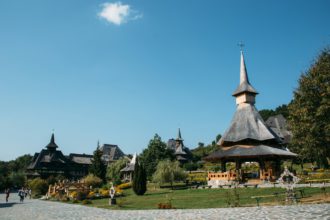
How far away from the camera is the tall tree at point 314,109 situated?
27.9 metres

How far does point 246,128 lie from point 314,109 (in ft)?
33.5

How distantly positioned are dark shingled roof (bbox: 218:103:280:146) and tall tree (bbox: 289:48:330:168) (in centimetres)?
594

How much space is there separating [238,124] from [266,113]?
87.1 meters

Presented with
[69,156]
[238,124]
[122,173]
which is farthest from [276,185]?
[69,156]

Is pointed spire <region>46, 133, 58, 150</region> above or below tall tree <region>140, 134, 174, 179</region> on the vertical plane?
above

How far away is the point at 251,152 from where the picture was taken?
3394 centimetres

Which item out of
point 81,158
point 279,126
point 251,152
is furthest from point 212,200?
point 81,158

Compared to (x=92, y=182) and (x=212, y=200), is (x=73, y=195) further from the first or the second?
(x=212, y=200)

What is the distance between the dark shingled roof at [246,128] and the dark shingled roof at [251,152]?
128 centimetres

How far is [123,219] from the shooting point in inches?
591

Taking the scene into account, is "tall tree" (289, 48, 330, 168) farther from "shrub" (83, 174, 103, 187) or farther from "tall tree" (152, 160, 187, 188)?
"shrub" (83, 174, 103, 187)

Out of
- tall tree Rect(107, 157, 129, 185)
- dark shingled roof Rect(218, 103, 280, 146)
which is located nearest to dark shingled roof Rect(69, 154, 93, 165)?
tall tree Rect(107, 157, 129, 185)

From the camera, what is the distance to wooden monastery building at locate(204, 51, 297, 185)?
111ft

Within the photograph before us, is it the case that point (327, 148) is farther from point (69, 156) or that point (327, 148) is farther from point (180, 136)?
point (69, 156)
